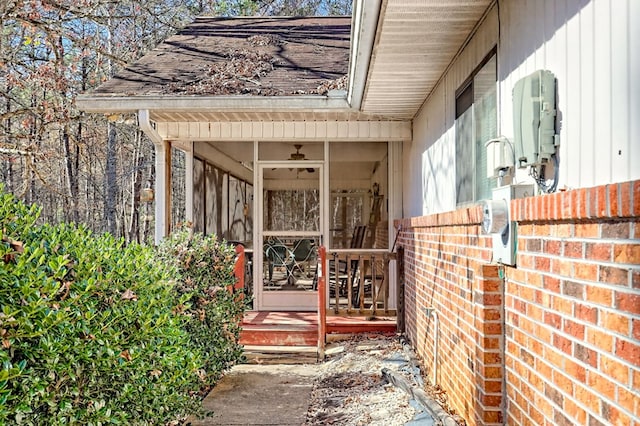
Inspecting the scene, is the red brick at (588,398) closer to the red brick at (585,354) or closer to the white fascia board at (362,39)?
the red brick at (585,354)

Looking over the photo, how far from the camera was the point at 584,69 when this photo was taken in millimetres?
2312

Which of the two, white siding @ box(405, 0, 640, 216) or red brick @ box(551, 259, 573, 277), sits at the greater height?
white siding @ box(405, 0, 640, 216)

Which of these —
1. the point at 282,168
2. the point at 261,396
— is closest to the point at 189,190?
the point at 282,168

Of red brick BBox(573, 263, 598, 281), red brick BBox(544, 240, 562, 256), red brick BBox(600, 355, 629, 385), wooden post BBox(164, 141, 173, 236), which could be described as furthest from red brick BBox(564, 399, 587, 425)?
wooden post BBox(164, 141, 173, 236)

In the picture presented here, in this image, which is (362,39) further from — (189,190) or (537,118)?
(189,190)

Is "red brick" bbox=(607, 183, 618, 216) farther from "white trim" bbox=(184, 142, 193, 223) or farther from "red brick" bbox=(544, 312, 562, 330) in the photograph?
"white trim" bbox=(184, 142, 193, 223)

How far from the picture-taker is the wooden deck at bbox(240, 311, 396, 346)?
6.91 metres

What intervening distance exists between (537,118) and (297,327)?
4873 mm

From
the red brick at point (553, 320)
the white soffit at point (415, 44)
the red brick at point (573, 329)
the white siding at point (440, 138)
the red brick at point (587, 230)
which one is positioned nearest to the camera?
the red brick at point (587, 230)

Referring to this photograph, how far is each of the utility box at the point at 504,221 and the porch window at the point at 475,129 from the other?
1.89ft

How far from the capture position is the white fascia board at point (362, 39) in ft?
12.0

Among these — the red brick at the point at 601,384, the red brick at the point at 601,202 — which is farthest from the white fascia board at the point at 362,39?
the red brick at the point at 601,384

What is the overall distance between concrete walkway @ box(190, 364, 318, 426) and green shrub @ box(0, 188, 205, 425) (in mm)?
1117

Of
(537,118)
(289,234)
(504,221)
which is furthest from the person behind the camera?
(289,234)
